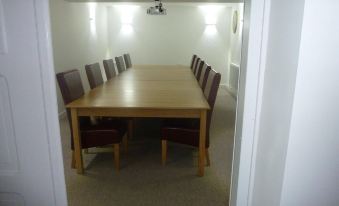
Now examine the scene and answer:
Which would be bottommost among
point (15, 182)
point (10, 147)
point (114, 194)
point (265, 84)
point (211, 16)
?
point (114, 194)

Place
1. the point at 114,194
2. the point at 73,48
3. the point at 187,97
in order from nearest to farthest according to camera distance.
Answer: the point at 114,194 → the point at 187,97 → the point at 73,48

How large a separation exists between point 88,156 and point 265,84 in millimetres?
2195

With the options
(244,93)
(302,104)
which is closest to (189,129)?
(244,93)

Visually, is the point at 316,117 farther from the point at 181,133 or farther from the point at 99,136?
the point at 99,136

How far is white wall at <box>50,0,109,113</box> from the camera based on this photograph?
3.76 m

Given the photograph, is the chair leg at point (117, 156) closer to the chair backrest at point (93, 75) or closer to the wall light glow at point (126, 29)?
the chair backrest at point (93, 75)

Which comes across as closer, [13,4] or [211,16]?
[13,4]

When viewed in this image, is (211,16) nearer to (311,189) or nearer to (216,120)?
(216,120)

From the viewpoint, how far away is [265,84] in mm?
955

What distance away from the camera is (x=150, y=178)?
7.30ft

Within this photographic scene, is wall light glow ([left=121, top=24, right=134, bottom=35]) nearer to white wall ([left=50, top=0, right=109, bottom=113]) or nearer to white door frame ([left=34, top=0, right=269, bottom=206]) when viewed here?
white wall ([left=50, top=0, right=109, bottom=113])

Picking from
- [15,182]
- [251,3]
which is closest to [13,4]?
[15,182]

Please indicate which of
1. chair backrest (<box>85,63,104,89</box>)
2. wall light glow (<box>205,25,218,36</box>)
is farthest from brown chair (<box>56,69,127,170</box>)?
wall light glow (<box>205,25,218,36</box>)

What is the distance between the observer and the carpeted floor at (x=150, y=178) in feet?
6.35
